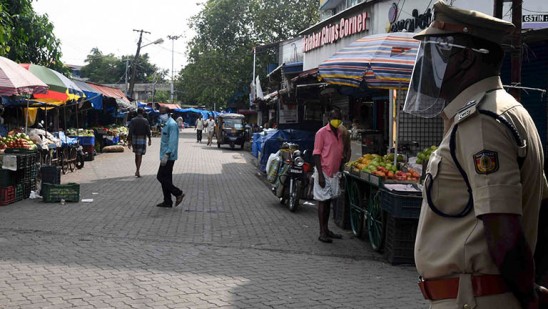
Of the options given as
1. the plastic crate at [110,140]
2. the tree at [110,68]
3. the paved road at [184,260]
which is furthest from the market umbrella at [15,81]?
the tree at [110,68]

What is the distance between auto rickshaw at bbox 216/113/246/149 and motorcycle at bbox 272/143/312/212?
20516 millimetres

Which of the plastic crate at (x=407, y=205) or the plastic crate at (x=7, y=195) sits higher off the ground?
the plastic crate at (x=407, y=205)

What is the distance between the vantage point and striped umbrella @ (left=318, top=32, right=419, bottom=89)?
25.1ft

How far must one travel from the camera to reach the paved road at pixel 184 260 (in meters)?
5.60

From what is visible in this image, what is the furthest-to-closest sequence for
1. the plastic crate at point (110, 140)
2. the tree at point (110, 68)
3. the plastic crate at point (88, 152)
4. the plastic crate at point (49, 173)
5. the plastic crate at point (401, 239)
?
1. the tree at point (110, 68)
2. the plastic crate at point (110, 140)
3. the plastic crate at point (88, 152)
4. the plastic crate at point (49, 173)
5. the plastic crate at point (401, 239)

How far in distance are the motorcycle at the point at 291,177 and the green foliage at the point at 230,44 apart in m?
30.1

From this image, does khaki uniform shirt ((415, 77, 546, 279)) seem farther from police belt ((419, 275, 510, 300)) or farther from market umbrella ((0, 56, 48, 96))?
market umbrella ((0, 56, 48, 96))

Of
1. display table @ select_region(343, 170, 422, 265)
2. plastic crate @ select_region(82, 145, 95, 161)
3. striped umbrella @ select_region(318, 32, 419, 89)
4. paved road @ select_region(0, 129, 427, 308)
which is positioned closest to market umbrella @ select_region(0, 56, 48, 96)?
paved road @ select_region(0, 129, 427, 308)

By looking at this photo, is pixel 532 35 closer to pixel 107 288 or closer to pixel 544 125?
pixel 544 125

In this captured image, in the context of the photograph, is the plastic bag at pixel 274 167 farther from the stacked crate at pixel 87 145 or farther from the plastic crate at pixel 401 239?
the stacked crate at pixel 87 145

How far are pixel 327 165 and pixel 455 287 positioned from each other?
20.0 feet

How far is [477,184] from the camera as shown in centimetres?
210

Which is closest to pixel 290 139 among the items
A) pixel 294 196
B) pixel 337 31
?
pixel 337 31

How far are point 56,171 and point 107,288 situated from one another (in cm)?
755
